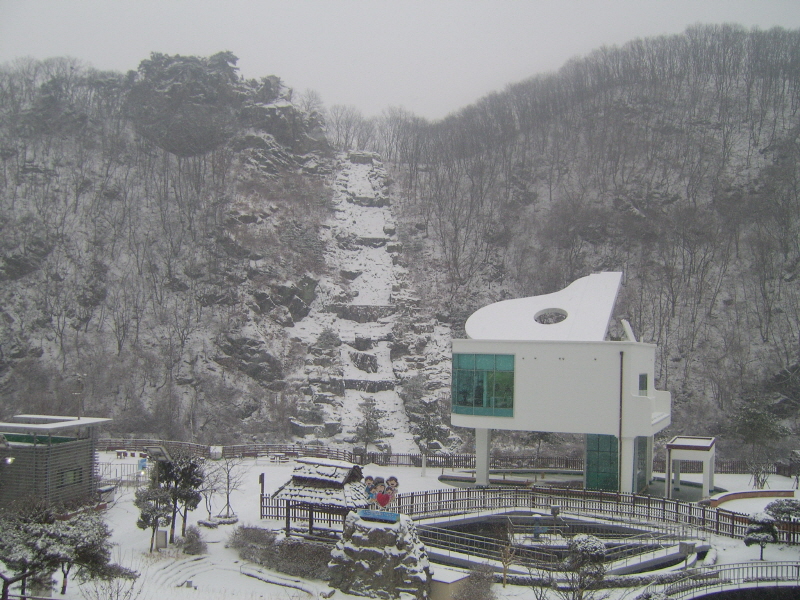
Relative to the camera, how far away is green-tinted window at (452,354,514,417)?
106 ft

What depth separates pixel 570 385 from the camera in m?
31.0

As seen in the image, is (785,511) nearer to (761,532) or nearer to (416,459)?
(761,532)

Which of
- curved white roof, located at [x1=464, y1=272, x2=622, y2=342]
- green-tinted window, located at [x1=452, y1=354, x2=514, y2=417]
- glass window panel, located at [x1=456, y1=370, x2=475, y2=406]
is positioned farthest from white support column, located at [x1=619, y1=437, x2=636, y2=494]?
glass window panel, located at [x1=456, y1=370, x2=475, y2=406]

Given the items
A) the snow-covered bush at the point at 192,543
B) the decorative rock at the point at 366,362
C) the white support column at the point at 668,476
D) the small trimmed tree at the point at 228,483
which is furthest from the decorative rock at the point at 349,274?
the snow-covered bush at the point at 192,543

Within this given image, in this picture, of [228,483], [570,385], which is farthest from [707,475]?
[228,483]

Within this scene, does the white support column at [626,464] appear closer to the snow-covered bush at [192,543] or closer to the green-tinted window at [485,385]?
the green-tinted window at [485,385]

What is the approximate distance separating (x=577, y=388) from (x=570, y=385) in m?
0.35

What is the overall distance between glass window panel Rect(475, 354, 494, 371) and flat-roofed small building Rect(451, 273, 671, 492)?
1.9 inches

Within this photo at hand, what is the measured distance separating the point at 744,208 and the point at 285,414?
47.1m

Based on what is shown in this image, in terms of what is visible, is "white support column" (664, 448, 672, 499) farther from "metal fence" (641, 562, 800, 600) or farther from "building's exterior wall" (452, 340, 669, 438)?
"metal fence" (641, 562, 800, 600)

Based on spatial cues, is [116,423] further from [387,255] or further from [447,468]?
[387,255]

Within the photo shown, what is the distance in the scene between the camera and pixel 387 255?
69312mm

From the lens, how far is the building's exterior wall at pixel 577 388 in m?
30.2

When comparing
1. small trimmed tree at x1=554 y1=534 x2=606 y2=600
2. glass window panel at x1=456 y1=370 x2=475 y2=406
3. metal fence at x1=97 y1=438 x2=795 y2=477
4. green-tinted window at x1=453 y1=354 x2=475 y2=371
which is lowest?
metal fence at x1=97 y1=438 x2=795 y2=477
